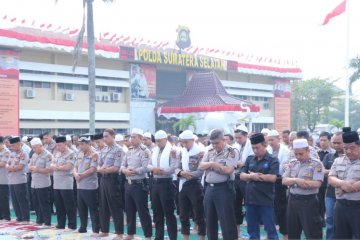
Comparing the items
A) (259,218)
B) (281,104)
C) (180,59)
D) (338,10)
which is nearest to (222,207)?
(259,218)

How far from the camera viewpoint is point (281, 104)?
37.7 m

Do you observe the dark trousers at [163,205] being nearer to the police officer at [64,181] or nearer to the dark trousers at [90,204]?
the dark trousers at [90,204]

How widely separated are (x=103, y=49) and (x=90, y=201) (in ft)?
56.1

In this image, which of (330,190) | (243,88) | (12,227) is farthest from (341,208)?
(243,88)

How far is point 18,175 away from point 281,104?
29486 mm

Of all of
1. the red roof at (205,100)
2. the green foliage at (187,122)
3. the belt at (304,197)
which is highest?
the red roof at (205,100)

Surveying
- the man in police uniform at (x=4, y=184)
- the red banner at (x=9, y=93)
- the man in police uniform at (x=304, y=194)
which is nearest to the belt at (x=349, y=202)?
the man in police uniform at (x=304, y=194)

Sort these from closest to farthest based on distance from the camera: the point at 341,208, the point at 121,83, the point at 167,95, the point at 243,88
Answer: the point at 341,208
the point at 121,83
the point at 167,95
the point at 243,88

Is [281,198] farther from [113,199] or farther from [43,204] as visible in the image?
[43,204]

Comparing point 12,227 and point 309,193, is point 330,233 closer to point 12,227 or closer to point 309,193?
point 309,193

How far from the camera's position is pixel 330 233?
283 inches

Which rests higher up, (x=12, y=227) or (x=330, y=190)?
(x=330, y=190)

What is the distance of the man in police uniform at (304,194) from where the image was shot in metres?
5.99

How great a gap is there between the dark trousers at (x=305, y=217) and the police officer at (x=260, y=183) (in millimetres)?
518
